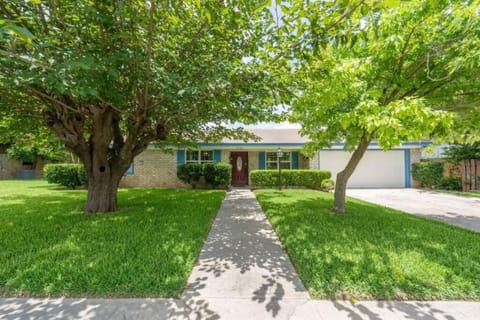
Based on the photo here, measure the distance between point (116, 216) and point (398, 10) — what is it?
763cm

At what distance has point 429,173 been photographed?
12.4m

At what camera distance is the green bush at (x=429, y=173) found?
480 inches

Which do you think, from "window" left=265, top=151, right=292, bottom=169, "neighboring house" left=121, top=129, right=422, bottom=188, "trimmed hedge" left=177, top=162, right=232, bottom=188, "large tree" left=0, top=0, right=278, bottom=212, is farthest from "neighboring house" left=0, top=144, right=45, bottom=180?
"window" left=265, top=151, right=292, bottom=169

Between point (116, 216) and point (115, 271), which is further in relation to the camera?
point (116, 216)

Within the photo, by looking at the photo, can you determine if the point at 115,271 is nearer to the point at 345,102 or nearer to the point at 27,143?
the point at 345,102

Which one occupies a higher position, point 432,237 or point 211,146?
point 211,146

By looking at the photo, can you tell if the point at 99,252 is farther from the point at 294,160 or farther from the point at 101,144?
the point at 294,160

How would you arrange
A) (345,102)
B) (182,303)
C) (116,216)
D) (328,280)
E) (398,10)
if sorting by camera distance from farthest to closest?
(116,216), (345,102), (398,10), (328,280), (182,303)

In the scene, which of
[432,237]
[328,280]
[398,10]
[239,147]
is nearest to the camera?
[328,280]

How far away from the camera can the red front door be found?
1416cm

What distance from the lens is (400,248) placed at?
12.1 ft

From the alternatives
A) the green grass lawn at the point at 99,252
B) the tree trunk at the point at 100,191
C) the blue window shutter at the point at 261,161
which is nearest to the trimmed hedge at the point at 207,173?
the blue window shutter at the point at 261,161

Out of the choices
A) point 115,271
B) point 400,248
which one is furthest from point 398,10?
point 115,271

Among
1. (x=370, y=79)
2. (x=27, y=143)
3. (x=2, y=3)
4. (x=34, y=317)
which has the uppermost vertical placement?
(x=2, y=3)
